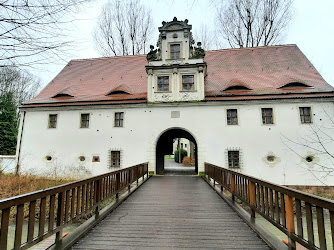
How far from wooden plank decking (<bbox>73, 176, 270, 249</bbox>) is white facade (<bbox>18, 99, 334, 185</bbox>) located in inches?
298

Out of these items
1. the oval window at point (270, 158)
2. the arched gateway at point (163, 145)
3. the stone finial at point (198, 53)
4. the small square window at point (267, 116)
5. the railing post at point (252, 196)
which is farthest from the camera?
the arched gateway at point (163, 145)

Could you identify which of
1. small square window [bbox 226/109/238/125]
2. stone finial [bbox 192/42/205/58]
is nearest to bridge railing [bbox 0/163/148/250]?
small square window [bbox 226/109/238/125]

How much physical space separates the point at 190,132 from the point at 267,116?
5.24m

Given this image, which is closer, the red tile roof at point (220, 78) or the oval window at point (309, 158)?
the oval window at point (309, 158)

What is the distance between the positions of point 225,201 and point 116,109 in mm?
10727

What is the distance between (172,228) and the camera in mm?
4164

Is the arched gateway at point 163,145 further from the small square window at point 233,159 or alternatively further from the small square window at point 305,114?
the small square window at point 305,114

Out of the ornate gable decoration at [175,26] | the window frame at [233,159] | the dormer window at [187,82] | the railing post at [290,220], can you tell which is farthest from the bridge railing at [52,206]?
the ornate gable decoration at [175,26]

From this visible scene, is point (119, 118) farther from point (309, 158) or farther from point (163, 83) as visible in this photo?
point (309, 158)

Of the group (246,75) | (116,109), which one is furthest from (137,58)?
(246,75)

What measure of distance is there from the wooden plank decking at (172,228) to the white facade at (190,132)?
24.9 ft

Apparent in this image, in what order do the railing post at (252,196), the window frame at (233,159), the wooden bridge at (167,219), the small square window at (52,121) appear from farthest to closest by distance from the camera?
the small square window at (52,121) → the window frame at (233,159) → the railing post at (252,196) → the wooden bridge at (167,219)

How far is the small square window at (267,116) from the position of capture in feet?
43.8

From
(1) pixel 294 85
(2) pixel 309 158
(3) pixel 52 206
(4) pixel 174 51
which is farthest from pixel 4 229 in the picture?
(1) pixel 294 85
